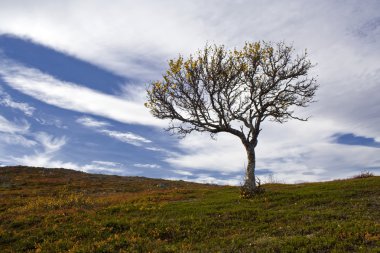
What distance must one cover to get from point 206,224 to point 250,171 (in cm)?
1426

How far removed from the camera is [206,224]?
80.4ft

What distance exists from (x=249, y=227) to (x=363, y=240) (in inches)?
294

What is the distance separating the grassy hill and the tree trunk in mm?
2421

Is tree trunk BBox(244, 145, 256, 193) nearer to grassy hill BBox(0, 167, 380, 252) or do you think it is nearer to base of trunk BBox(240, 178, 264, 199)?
base of trunk BBox(240, 178, 264, 199)

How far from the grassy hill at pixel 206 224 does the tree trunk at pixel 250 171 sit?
242 centimetres

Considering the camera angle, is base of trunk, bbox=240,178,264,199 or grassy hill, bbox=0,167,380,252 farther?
base of trunk, bbox=240,178,264,199

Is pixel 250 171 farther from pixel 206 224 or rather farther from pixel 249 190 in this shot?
pixel 206 224

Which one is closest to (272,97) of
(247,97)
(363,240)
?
(247,97)

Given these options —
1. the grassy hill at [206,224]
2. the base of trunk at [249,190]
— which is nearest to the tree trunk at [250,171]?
the base of trunk at [249,190]

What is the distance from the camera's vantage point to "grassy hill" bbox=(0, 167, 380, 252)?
18.4 m

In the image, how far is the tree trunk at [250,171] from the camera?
37.0 m

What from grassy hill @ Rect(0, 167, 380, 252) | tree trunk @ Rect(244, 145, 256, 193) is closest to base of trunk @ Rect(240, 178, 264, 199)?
tree trunk @ Rect(244, 145, 256, 193)

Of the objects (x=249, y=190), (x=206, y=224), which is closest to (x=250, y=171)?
(x=249, y=190)

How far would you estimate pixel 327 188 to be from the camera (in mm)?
38125
